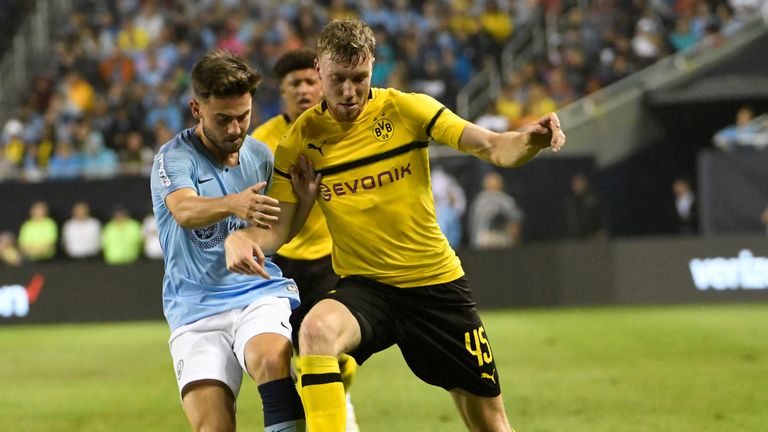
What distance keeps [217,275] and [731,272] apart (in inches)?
482

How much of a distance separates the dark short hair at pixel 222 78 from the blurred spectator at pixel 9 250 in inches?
492

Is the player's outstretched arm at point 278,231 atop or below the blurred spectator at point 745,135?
below

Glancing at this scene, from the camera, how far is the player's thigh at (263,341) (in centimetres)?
509

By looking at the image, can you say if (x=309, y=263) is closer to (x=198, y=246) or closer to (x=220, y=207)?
(x=198, y=246)

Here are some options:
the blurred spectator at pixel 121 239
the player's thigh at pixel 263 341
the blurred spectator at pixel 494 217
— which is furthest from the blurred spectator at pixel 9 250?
the player's thigh at pixel 263 341

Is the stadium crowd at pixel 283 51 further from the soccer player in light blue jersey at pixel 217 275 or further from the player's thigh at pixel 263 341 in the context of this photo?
the player's thigh at pixel 263 341

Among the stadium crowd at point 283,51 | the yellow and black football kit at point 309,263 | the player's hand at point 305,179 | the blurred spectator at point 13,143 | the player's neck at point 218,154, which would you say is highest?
the stadium crowd at point 283,51

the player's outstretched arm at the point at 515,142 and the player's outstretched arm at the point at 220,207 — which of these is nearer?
the player's outstretched arm at the point at 220,207

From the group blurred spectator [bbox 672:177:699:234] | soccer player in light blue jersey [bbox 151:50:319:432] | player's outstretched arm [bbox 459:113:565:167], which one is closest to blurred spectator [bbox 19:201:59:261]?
blurred spectator [bbox 672:177:699:234]

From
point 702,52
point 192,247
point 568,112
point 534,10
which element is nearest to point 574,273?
point 568,112

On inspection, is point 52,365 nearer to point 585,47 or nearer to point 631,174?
point 631,174

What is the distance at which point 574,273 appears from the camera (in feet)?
53.0

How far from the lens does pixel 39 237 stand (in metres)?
17.0

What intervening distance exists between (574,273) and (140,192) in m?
6.66
